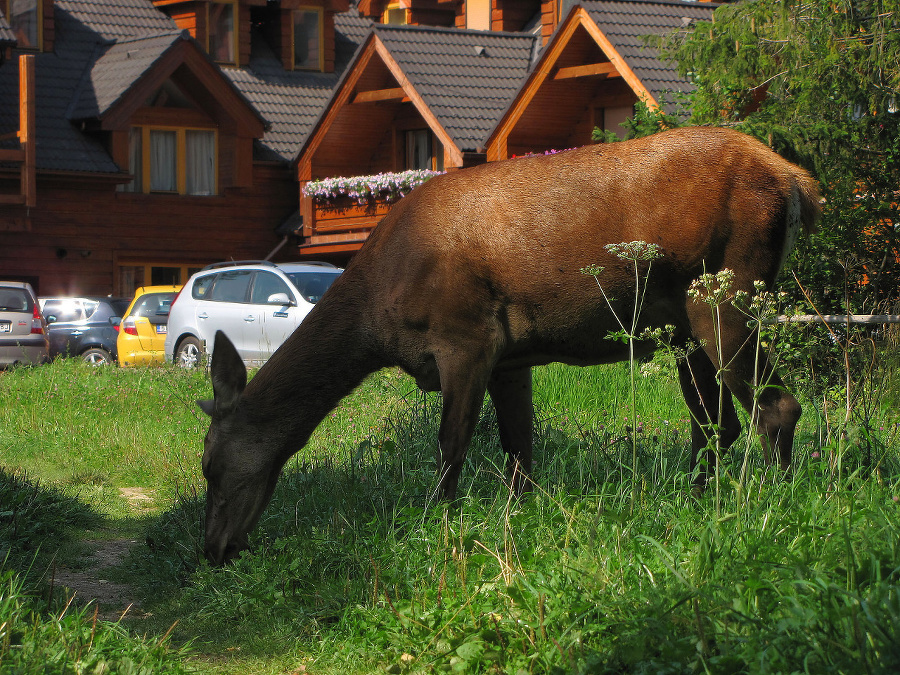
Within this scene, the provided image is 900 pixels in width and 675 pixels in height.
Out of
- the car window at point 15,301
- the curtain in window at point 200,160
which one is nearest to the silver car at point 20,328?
the car window at point 15,301

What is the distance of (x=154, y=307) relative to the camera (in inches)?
907

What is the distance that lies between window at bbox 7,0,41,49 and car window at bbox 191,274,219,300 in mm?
12913

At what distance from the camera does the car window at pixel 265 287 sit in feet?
62.1

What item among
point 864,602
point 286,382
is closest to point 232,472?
point 286,382

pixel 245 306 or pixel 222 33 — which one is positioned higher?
pixel 222 33

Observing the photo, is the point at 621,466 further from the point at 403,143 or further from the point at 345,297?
the point at 403,143

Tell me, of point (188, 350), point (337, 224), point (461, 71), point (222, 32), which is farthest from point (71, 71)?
point (188, 350)

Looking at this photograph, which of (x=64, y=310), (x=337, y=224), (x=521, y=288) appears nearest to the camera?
(x=521, y=288)

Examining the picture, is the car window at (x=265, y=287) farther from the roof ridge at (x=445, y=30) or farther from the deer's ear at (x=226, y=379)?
the deer's ear at (x=226, y=379)

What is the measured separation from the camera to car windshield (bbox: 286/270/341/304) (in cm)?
1873

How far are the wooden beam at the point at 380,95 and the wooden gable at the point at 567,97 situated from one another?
302 centimetres

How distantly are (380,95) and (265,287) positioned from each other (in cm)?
1012

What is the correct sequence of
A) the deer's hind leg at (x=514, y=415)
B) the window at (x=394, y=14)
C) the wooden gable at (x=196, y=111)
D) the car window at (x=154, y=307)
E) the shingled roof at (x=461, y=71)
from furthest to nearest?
the window at (x=394, y=14) → the wooden gable at (x=196, y=111) → the shingled roof at (x=461, y=71) → the car window at (x=154, y=307) → the deer's hind leg at (x=514, y=415)

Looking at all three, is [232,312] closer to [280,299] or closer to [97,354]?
[280,299]
